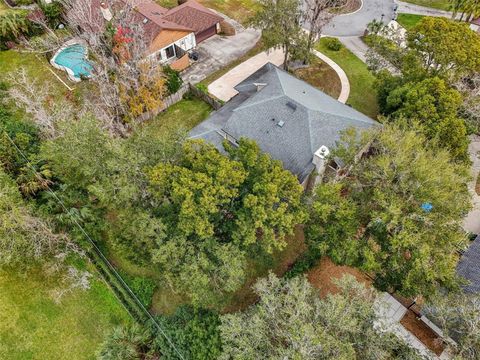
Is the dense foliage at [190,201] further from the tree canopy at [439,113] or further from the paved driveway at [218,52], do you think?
the paved driveway at [218,52]

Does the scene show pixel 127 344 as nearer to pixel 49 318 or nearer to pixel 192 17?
pixel 49 318

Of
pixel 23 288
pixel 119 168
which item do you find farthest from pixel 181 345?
pixel 23 288

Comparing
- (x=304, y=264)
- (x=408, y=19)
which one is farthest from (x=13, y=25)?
(x=408, y=19)

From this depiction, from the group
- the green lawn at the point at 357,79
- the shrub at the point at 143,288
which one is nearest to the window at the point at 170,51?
the green lawn at the point at 357,79

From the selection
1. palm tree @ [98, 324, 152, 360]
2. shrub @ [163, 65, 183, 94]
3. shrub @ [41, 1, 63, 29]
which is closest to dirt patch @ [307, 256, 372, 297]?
Result: palm tree @ [98, 324, 152, 360]

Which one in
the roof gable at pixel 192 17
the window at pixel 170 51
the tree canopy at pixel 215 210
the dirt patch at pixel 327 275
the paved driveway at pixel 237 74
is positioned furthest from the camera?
the roof gable at pixel 192 17

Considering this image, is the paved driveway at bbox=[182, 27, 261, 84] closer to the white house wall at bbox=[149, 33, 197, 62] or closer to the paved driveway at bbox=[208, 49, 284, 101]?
the white house wall at bbox=[149, 33, 197, 62]
